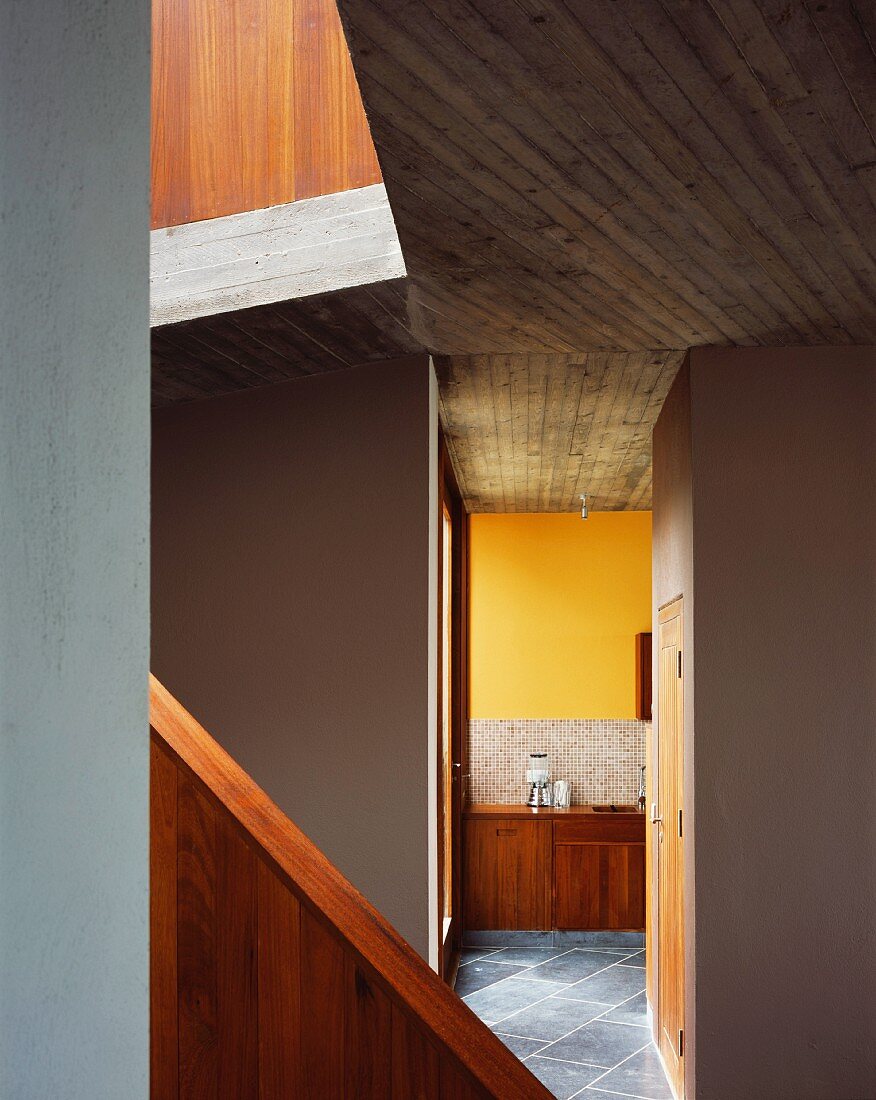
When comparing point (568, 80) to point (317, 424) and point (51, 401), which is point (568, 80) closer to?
point (51, 401)

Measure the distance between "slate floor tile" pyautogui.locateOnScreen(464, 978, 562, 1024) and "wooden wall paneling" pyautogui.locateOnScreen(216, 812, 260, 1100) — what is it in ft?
16.6

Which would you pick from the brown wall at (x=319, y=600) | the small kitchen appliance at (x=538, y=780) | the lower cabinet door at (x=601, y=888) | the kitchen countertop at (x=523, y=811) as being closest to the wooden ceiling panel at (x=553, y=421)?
the brown wall at (x=319, y=600)

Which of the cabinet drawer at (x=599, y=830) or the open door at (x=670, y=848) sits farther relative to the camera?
the cabinet drawer at (x=599, y=830)

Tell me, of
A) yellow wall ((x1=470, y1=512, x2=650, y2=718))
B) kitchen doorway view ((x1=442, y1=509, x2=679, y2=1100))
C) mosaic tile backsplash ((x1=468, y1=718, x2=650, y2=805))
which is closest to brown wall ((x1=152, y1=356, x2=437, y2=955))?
kitchen doorway view ((x1=442, y1=509, x2=679, y2=1100))

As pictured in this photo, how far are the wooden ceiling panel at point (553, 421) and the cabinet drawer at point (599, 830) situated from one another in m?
2.39

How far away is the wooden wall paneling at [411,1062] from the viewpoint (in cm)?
151

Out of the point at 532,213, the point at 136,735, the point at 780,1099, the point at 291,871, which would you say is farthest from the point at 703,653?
the point at 136,735

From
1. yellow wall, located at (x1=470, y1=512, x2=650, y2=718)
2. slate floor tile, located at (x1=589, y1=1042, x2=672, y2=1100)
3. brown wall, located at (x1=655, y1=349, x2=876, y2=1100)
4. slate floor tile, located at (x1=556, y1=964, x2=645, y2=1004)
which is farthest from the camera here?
yellow wall, located at (x1=470, y1=512, x2=650, y2=718)

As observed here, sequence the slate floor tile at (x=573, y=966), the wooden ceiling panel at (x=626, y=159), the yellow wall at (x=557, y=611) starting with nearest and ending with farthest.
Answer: the wooden ceiling panel at (x=626, y=159)
the slate floor tile at (x=573, y=966)
the yellow wall at (x=557, y=611)

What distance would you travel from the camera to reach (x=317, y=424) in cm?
462

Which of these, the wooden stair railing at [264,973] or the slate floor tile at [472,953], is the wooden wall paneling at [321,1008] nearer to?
the wooden stair railing at [264,973]

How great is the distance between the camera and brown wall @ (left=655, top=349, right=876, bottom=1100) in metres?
4.20

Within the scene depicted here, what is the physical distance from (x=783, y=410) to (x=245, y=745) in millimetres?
2547

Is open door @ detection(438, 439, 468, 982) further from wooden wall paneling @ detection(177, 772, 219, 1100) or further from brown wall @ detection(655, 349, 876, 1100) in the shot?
wooden wall paneling @ detection(177, 772, 219, 1100)
